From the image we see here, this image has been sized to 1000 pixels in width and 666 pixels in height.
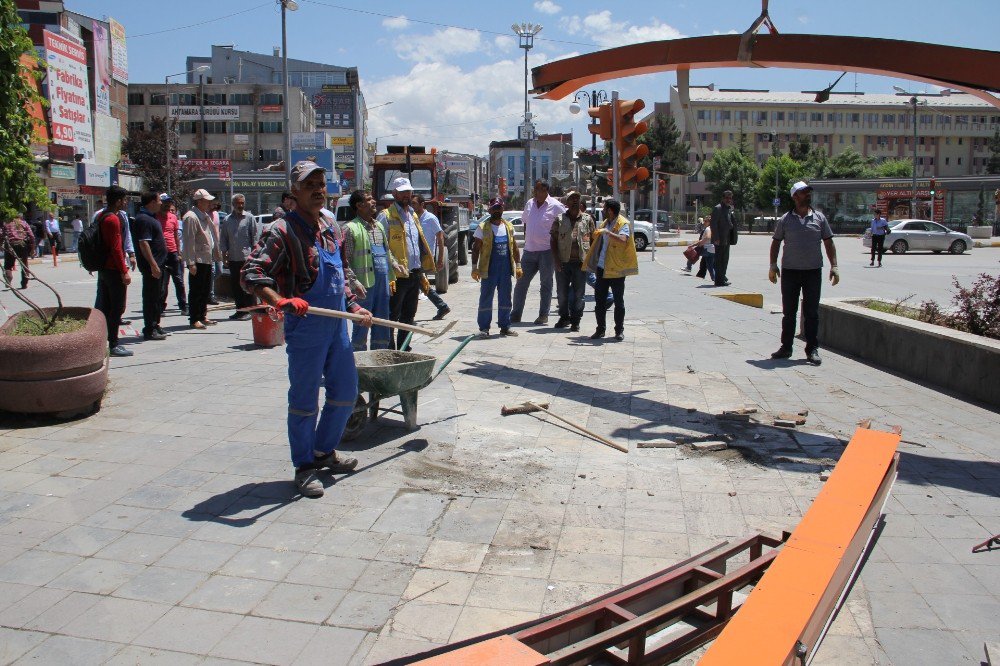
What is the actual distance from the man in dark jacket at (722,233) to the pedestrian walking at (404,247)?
34.6 ft

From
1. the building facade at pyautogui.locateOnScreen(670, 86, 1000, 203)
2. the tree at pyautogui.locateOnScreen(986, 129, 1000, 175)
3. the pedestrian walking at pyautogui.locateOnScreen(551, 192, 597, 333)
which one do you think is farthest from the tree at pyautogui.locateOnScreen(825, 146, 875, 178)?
the pedestrian walking at pyautogui.locateOnScreen(551, 192, 597, 333)

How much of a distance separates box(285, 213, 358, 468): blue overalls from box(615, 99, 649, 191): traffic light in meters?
6.69

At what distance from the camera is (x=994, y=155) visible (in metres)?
101

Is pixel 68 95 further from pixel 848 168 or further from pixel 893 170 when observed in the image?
pixel 893 170

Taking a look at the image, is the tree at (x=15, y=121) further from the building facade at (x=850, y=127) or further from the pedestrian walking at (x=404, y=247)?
the building facade at (x=850, y=127)

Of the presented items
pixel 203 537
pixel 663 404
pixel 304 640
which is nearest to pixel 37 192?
pixel 203 537

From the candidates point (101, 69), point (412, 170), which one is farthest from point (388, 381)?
point (101, 69)

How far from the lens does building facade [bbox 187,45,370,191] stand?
3597 inches

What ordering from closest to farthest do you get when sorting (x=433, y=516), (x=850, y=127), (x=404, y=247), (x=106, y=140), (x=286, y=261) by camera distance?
1. (x=433, y=516)
2. (x=286, y=261)
3. (x=404, y=247)
4. (x=106, y=140)
5. (x=850, y=127)

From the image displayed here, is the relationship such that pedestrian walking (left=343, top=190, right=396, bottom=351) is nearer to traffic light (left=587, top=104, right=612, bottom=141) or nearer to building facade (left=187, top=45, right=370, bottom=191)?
traffic light (left=587, top=104, right=612, bottom=141)

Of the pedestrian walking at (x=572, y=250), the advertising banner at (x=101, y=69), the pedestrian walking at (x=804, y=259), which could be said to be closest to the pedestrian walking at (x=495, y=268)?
the pedestrian walking at (x=572, y=250)

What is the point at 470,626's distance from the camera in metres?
3.34

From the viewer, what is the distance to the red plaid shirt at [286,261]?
4.55 m

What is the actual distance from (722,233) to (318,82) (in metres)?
108
